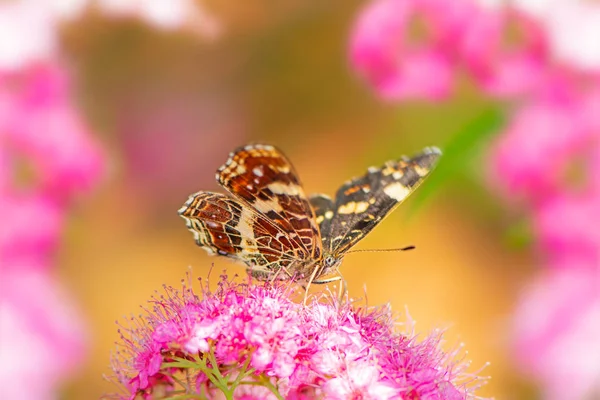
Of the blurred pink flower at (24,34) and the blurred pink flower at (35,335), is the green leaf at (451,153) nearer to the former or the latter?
the blurred pink flower at (35,335)

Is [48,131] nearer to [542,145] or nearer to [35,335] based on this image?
[35,335]

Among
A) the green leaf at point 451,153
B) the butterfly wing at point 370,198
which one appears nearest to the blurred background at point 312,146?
the green leaf at point 451,153

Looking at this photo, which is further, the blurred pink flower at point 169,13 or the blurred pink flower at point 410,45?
the blurred pink flower at point 169,13

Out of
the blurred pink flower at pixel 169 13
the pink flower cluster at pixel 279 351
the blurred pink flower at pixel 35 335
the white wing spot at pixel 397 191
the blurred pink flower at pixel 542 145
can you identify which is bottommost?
the pink flower cluster at pixel 279 351

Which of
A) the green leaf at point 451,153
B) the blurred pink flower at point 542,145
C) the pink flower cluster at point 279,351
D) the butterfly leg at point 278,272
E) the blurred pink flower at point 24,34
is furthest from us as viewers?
the blurred pink flower at point 24,34

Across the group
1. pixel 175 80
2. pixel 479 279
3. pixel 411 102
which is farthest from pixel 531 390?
pixel 175 80

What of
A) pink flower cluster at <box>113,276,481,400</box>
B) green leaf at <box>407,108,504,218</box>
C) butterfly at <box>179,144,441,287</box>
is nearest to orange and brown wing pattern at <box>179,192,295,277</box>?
butterfly at <box>179,144,441,287</box>

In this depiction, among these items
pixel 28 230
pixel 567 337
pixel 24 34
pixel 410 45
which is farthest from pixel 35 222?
pixel 567 337
